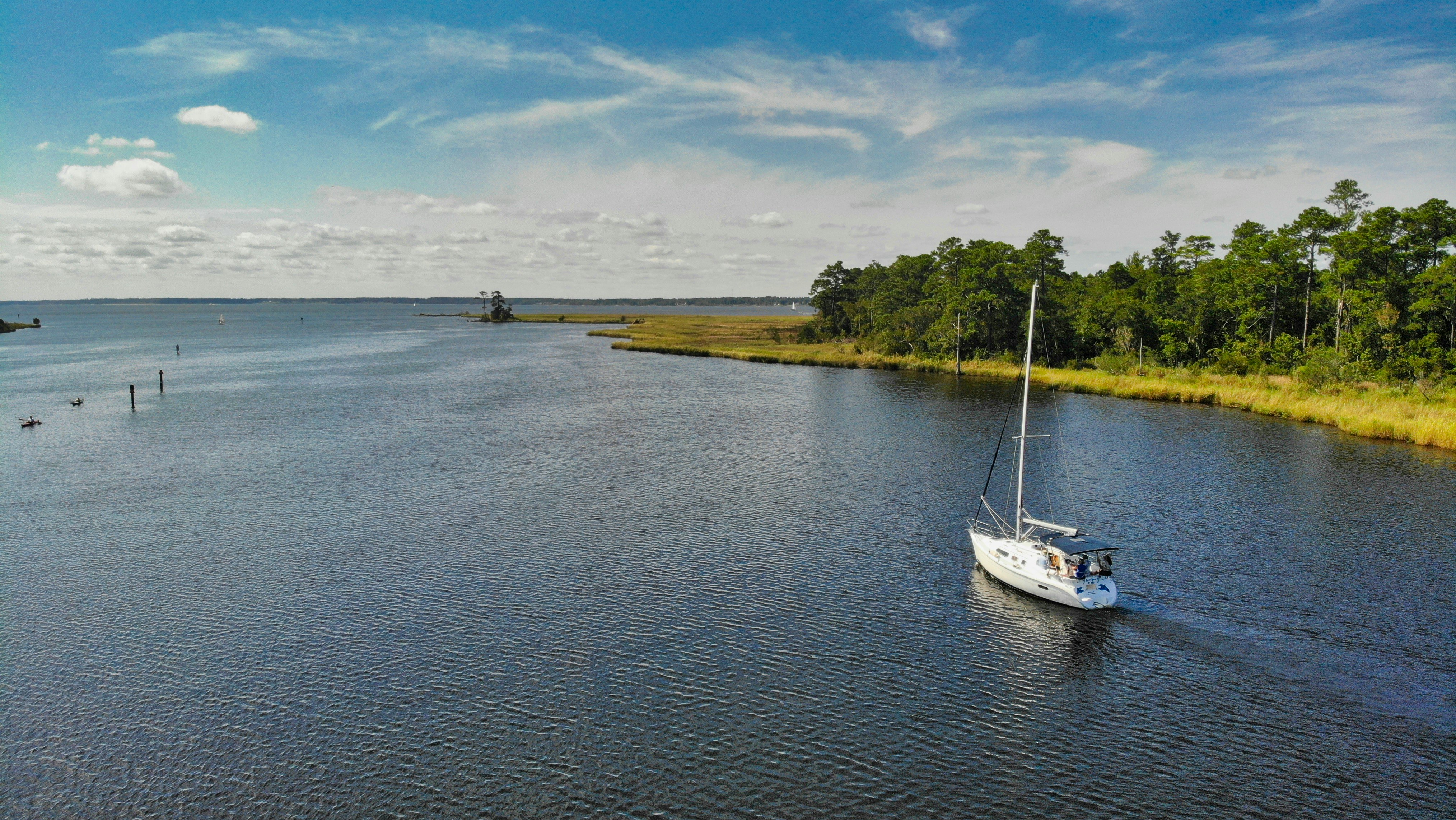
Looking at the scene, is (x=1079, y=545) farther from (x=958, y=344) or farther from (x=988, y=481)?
(x=958, y=344)

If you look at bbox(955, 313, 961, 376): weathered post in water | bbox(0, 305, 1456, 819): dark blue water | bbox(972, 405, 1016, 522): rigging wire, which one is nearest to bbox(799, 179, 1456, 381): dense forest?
bbox(955, 313, 961, 376): weathered post in water

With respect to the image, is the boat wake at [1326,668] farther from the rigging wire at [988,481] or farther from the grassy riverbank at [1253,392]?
the grassy riverbank at [1253,392]

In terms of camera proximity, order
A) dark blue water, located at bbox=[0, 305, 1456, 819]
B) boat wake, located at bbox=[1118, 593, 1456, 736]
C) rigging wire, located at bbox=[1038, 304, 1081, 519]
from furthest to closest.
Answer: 1. rigging wire, located at bbox=[1038, 304, 1081, 519]
2. boat wake, located at bbox=[1118, 593, 1456, 736]
3. dark blue water, located at bbox=[0, 305, 1456, 819]

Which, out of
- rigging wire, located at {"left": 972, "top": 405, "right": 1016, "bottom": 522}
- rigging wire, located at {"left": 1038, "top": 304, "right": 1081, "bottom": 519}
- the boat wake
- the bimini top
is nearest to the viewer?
the boat wake

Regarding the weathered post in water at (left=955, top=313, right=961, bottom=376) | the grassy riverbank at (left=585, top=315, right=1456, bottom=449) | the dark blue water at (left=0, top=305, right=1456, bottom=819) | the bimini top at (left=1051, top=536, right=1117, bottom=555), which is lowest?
the dark blue water at (left=0, top=305, right=1456, bottom=819)

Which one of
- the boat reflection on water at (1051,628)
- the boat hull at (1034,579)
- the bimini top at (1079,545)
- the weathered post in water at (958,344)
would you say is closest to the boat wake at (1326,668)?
the boat hull at (1034,579)

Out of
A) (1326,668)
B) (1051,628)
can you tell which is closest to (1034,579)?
(1051,628)

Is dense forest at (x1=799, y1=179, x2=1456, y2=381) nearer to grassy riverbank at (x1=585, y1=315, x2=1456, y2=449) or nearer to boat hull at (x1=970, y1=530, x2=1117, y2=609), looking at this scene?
grassy riverbank at (x1=585, y1=315, x2=1456, y2=449)
